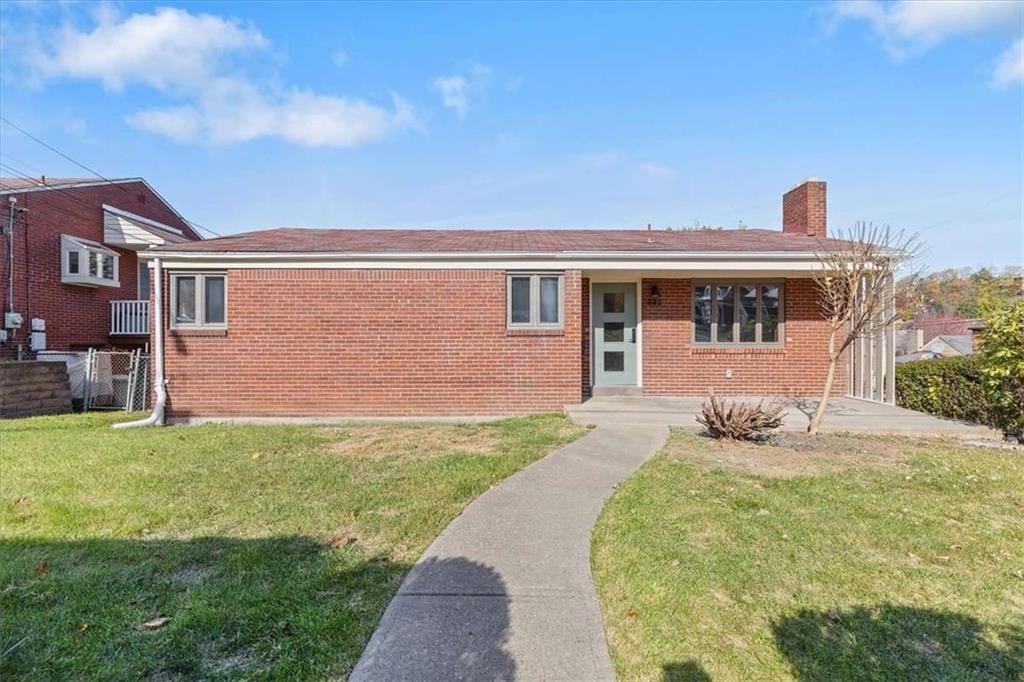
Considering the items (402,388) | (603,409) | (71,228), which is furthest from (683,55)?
(71,228)

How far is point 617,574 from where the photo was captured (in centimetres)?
359

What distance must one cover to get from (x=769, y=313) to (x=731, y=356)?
1.17m

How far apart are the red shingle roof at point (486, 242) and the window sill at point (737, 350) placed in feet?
6.66

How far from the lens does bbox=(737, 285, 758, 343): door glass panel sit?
36.8 ft

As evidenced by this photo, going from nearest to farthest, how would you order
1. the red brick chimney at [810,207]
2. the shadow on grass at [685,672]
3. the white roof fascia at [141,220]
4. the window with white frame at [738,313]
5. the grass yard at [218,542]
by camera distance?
1. the shadow on grass at [685,672]
2. the grass yard at [218,542]
3. the window with white frame at [738,313]
4. the red brick chimney at [810,207]
5. the white roof fascia at [141,220]

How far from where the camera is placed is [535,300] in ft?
32.6

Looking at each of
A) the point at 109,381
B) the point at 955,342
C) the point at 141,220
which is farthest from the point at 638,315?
the point at 141,220

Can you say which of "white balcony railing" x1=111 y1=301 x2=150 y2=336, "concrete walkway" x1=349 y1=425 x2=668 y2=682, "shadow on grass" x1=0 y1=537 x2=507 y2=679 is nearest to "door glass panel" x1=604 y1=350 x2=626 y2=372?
"concrete walkway" x1=349 y1=425 x2=668 y2=682

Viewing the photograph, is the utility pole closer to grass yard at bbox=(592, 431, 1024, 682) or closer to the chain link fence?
the chain link fence

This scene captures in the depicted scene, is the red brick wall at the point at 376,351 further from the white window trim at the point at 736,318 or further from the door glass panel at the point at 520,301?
the white window trim at the point at 736,318

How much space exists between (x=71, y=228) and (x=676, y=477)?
17492mm

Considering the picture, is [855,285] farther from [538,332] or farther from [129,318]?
[129,318]

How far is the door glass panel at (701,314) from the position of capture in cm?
1126

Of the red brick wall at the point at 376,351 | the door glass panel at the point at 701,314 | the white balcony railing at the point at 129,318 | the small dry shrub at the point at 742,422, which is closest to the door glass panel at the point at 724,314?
the door glass panel at the point at 701,314
